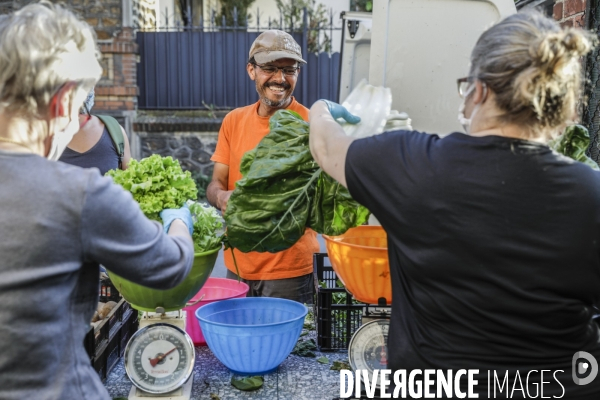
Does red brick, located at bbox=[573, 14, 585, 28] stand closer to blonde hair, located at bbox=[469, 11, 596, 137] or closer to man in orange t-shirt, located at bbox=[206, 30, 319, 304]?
man in orange t-shirt, located at bbox=[206, 30, 319, 304]

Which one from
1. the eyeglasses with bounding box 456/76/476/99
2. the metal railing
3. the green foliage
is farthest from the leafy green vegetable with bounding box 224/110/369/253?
the green foliage

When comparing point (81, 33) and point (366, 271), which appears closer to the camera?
point (81, 33)

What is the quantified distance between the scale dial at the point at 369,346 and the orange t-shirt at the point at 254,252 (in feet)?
3.45

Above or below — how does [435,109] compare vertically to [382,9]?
below

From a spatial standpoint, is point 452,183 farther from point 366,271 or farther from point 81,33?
point 81,33

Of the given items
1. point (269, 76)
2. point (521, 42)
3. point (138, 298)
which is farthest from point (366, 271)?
→ point (269, 76)

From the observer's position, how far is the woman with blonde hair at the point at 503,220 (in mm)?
1404

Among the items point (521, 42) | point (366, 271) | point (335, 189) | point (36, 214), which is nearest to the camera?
point (36, 214)

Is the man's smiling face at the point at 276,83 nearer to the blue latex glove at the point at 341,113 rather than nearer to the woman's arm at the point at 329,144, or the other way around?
the blue latex glove at the point at 341,113

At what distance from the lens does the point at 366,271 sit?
2.00 meters

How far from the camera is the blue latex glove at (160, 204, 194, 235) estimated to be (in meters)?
1.77

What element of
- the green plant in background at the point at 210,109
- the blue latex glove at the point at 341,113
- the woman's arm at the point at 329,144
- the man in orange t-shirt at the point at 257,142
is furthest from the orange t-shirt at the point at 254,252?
the green plant in background at the point at 210,109

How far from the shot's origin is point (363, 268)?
6.54 feet

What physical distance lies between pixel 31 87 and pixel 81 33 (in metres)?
0.19
